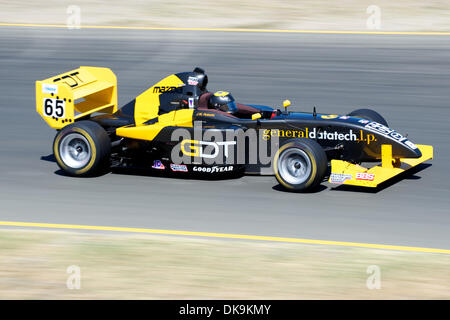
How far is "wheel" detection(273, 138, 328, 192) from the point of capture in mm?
9945

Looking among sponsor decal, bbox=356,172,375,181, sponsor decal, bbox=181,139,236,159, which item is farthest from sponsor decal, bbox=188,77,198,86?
sponsor decal, bbox=356,172,375,181

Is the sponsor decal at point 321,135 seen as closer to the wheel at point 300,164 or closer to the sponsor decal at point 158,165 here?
the wheel at point 300,164

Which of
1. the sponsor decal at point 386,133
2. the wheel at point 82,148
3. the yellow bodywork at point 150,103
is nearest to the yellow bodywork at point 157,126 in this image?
the wheel at point 82,148

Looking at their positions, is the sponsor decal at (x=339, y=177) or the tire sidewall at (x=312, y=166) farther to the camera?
the sponsor decal at (x=339, y=177)

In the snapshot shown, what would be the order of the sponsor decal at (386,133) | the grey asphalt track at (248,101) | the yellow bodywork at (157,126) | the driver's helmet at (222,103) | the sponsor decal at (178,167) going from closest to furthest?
the grey asphalt track at (248,101)
the sponsor decal at (386,133)
the sponsor decal at (178,167)
the yellow bodywork at (157,126)
the driver's helmet at (222,103)

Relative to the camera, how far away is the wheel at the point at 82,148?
35.9 feet

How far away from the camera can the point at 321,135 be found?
34.8 feet

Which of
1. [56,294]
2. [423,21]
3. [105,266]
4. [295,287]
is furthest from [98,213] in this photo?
[423,21]

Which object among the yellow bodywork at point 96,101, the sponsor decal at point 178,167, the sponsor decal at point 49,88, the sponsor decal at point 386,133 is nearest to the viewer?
the sponsor decal at point 386,133

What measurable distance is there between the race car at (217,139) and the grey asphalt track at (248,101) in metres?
0.26

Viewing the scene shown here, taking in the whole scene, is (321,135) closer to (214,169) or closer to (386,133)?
(386,133)

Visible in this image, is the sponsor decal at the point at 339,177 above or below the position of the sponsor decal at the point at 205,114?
below

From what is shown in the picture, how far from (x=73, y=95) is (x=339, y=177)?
12.9 feet
